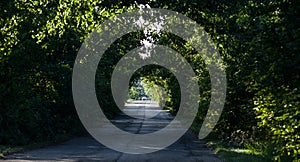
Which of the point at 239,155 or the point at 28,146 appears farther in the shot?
the point at 28,146

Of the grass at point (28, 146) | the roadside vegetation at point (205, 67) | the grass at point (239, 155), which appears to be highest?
the roadside vegetation at point (205, 67)

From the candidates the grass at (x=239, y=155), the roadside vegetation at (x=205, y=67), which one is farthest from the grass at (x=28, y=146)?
the grass at (x=239, y=155)

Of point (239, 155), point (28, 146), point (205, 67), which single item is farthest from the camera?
point (205, 67)

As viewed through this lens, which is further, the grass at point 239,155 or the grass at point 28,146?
the grass at point 28,146

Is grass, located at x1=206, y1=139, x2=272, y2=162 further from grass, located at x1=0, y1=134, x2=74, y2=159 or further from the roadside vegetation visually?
grass, located at x1=0, y1=134, x2=74, y2=159

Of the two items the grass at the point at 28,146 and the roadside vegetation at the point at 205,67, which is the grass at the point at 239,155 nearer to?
the roadside vegetation at the point at 205,67

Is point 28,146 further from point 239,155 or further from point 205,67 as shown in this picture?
point 205,67

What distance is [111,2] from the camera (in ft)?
43.4

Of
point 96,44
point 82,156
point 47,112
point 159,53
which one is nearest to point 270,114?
Result: point 82,156

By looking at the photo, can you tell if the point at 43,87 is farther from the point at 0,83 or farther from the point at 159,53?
the point at 159,53

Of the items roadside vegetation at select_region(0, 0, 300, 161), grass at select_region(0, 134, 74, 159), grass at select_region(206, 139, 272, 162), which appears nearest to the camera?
roadside vegetation at select_region(0, 0, 300, 161)

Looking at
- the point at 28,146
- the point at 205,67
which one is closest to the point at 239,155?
the point at 28,146

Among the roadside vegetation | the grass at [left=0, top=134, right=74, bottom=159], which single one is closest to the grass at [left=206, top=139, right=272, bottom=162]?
the roadside vegetation

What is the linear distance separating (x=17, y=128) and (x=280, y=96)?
45.1ft
